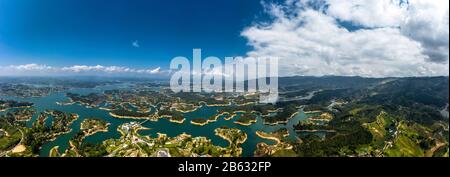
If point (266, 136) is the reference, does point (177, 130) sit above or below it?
above

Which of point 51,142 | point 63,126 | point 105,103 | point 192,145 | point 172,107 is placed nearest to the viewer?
point 192,145

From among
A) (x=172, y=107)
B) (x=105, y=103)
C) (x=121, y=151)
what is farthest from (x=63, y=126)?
(x=105, y=103)

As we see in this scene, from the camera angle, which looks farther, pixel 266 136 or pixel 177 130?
pixel 177 130

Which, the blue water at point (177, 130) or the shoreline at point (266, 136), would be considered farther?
the shoreline at point (266, 136)

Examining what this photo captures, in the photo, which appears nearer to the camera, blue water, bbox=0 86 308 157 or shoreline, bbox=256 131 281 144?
blue water, bbox=0 86 308 157
